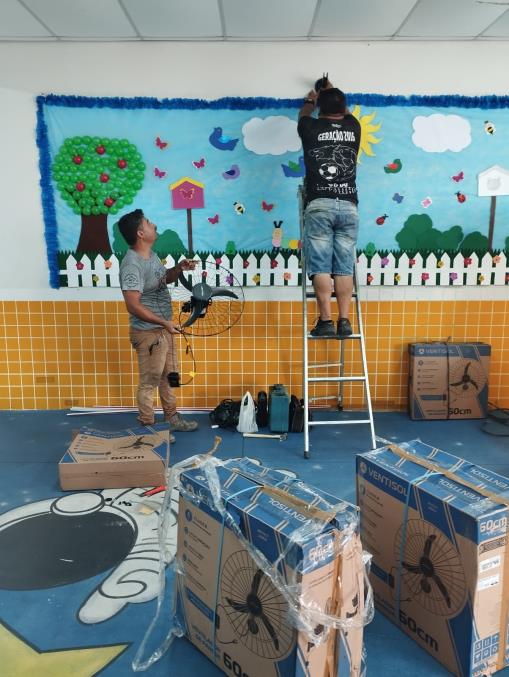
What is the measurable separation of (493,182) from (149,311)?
2647 millimetres

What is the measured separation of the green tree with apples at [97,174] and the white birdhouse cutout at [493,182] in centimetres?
246

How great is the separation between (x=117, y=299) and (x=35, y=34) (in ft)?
6.12

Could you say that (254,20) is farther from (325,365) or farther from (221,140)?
(325,365)

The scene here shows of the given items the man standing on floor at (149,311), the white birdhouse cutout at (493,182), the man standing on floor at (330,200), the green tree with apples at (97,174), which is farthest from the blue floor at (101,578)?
the white birdhouse cutout at (493,182)

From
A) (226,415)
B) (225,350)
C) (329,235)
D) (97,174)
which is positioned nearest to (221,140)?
(97,174)

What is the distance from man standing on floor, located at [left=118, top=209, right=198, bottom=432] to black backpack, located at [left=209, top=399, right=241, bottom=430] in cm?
15

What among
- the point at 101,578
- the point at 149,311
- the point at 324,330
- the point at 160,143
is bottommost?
the point at 101,578

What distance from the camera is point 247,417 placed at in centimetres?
374

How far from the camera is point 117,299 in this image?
159 inches

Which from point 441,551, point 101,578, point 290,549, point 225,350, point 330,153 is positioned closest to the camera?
point 290,549

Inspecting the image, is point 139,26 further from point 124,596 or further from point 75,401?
point 124,596

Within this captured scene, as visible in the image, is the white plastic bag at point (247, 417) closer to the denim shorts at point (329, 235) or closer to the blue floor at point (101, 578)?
the blue floor at point (101, 578)

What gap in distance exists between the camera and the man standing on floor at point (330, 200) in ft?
10.7

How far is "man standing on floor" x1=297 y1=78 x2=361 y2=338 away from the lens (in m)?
3.27
